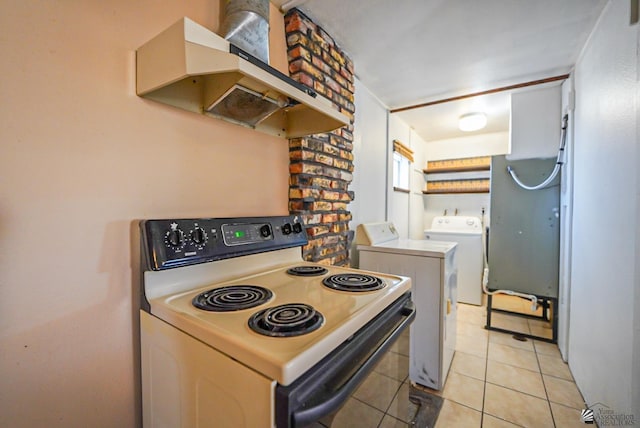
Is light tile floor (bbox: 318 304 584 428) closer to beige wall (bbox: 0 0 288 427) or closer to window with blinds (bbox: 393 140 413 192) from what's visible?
beige wall (bbox: 0 0 288 427)

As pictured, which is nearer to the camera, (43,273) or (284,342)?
(284,342)

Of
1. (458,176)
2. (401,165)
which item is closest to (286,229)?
(401,165)

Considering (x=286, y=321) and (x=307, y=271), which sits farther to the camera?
(x=307, y=271)

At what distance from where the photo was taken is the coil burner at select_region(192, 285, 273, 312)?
0.80m

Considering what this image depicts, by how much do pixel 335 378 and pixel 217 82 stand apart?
104 cm

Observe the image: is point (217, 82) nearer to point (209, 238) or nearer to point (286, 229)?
point (209, 238)

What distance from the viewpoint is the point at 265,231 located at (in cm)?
126

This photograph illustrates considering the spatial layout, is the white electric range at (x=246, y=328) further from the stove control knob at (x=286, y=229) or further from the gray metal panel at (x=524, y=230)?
the gray metal panel at (x=524, y=230)

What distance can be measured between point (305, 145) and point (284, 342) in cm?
120

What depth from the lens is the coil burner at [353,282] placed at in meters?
1.01

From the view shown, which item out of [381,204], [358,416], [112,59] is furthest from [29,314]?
[381,204]

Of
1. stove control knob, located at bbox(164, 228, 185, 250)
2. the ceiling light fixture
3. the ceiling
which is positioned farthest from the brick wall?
the ceiling light fixture

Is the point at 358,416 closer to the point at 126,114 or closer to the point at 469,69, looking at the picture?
the point at 126,114

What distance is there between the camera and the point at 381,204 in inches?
107
